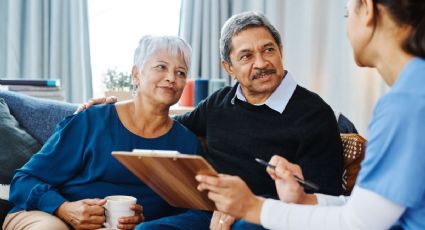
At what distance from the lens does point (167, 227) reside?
155cm

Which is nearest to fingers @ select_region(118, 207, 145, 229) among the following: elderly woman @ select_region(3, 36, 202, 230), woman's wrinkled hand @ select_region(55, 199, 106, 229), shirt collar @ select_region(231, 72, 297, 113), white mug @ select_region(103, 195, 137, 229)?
white mug @ select_region(103, 195, 137, 229)

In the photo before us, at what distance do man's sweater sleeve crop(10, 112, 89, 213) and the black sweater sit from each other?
496mm

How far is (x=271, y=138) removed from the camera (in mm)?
1705

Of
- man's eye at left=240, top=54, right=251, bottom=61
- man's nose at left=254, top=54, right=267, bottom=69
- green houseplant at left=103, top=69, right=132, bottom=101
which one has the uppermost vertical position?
man's eye at left=240, top=54, right=251, bottom=61

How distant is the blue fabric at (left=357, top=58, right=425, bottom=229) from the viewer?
0.87 m

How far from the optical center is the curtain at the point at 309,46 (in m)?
3.31

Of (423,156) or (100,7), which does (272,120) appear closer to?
(423,156)

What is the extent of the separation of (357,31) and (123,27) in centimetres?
262

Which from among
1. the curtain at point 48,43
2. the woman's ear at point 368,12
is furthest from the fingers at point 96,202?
the curtain at point 48,43

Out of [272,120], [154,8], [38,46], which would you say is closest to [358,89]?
[154,8]

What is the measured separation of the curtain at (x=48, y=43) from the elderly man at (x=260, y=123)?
1504 millimetres

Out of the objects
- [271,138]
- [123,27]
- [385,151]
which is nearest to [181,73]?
[271,138]

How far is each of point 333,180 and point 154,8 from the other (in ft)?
7.46

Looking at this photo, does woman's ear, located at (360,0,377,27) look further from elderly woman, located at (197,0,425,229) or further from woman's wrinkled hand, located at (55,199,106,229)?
woman's wrinkled hand, located at (55,199,106,229)
